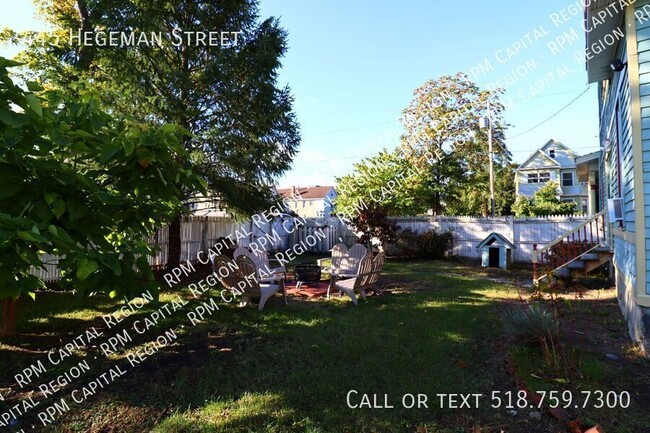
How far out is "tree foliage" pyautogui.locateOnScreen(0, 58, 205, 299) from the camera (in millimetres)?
1629

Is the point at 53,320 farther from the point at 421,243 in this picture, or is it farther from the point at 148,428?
the point at 421,243

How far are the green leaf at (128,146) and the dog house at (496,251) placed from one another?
12.2m

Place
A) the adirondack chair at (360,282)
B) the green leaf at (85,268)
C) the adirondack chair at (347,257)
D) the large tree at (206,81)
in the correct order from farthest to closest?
1. the adirondack chair at (347,257)
2. the large tree at (206,81)
3. the adirondack chair at (360,282)
4. the green leaf at (85,268)

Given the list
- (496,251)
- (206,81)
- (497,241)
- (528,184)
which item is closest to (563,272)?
(497,241)

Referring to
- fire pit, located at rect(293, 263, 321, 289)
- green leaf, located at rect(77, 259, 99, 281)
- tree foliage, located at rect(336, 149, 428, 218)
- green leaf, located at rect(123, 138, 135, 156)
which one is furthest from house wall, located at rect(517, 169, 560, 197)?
green leaf, located at rect(77, 259, 99, 281)

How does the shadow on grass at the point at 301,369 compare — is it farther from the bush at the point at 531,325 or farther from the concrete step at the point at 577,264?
the concrete step at the point at 577,264

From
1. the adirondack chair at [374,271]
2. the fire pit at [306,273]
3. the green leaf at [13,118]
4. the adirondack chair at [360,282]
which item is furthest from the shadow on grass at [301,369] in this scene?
the green leaf at [13,118]

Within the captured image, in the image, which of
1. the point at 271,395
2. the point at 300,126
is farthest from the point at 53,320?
the point at 300,126

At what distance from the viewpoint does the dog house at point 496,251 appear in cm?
1205

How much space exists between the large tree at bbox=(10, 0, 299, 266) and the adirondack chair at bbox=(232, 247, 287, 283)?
1.42 metres

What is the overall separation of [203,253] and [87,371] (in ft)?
29.4

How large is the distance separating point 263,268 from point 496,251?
27.8 feet

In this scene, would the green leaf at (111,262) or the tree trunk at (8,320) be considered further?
the tree trunk at (8,320)

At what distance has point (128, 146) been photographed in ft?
6.13
